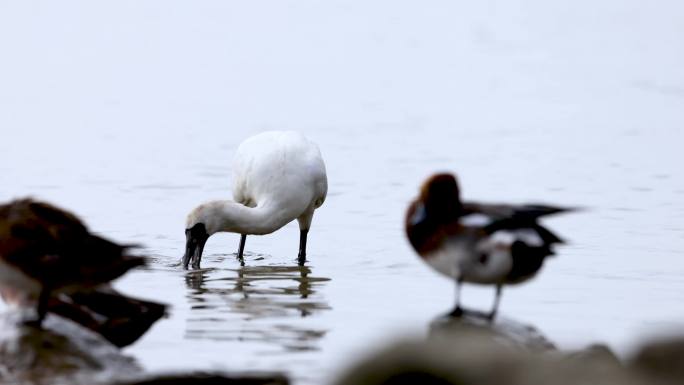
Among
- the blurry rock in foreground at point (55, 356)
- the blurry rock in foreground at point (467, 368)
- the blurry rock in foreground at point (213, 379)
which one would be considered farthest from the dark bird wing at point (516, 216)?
the blurry rock in foreground at point (55, 356)

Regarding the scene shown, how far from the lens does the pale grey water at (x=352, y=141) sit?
33.6 feet

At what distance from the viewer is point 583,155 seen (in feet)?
64.6

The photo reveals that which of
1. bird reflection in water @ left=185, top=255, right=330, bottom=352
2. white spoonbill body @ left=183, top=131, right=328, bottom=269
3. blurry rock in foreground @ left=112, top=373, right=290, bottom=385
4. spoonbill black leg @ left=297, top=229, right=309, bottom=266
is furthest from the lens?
spoonbill black leg @ left=297, top=229, right=309, bottom=266

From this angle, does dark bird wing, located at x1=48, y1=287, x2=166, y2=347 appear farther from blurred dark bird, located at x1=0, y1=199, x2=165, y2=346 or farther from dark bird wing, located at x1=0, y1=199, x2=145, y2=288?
dark bird wing, located at x1=0, y1=199, x2=145, y2=288

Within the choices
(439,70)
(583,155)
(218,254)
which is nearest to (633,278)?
(218,254)

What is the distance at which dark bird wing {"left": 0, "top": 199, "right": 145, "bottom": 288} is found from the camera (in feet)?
24.0

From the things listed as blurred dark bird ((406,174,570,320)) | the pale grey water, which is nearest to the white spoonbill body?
the pale grey water

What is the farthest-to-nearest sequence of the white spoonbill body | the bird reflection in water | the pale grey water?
the white spoonbill body < the pale grey water < the bird reflection in water

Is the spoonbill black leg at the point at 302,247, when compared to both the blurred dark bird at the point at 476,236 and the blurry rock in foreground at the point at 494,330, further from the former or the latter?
the blurred dark bird at the point at 476,236

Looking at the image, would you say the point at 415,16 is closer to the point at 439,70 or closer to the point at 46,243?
the point at 439,70

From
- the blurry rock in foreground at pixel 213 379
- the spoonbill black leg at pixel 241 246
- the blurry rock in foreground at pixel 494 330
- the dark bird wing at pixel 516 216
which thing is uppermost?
the dark bird wing at pixel 516 216

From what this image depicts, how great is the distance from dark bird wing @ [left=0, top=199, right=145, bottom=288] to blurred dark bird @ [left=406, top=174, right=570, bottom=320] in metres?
1.47

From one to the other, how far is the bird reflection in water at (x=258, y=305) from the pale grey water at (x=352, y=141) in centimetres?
3

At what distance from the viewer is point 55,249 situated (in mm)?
7355
